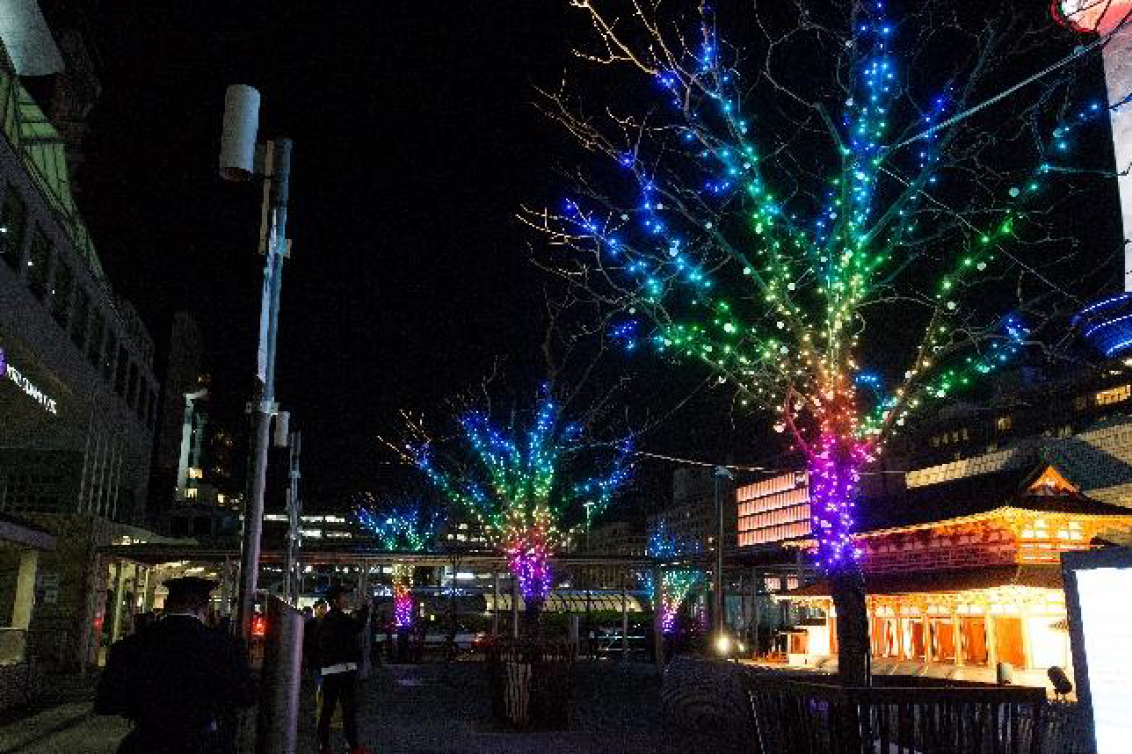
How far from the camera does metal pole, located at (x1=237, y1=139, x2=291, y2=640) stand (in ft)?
20.4

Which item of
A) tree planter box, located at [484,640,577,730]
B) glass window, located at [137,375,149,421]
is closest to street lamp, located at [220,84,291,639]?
tree planter box, located at [484,640,577,730]

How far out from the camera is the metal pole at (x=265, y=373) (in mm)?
6215

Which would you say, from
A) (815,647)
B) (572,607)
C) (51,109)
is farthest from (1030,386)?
(51,109)

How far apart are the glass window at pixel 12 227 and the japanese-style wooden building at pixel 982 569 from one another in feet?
73.4

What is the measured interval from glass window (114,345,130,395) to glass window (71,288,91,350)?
630 centimetres

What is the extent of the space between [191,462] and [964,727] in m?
91.7

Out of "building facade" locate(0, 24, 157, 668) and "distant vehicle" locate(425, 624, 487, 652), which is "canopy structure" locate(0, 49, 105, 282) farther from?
"distant vehicle" locate(425, 624, 487, 652)

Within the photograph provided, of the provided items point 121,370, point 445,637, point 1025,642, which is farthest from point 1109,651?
point 121,370

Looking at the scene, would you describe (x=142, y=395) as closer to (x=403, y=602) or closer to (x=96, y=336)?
(x=96, y=336)

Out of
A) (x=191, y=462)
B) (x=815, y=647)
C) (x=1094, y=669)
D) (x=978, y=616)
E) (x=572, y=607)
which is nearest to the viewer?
(x=1094, y=669)

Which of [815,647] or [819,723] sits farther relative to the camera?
[815,647]

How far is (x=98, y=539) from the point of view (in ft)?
92.5

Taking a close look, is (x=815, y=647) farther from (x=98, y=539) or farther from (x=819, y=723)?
(x=819, y=723)

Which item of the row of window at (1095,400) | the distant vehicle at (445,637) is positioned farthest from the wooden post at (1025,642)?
the row of window at (1095,400)
